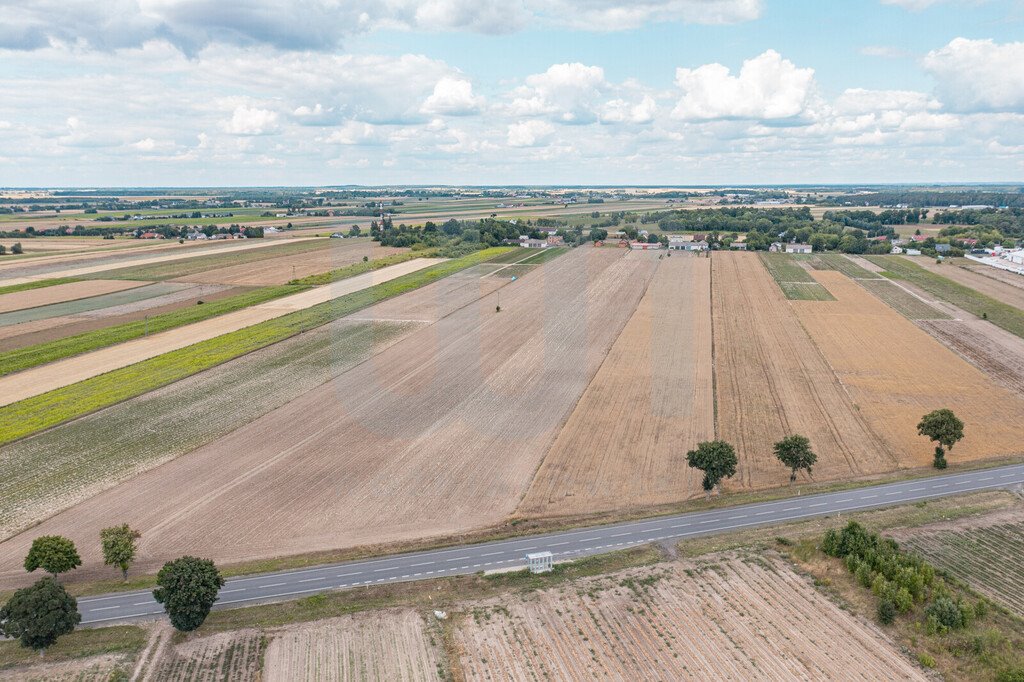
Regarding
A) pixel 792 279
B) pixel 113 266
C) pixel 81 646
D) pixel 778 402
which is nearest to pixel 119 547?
pixel 81 646

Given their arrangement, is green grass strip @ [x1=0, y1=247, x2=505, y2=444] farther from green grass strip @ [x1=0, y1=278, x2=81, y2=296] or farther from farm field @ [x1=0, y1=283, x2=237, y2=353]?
green grass strip @ [x1=0, y1=278, x2=81, y2=296]

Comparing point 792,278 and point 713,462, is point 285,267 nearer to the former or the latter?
point 792,278

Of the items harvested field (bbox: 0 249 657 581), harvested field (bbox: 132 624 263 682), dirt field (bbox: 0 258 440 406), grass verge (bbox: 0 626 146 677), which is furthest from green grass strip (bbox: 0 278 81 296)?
harvested field (bbox: 132 624 263 682)

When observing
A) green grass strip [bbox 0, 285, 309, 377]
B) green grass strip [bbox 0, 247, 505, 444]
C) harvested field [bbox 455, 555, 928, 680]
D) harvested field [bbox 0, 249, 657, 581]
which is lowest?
harvested field [bbox 455, 555, 928, 680]

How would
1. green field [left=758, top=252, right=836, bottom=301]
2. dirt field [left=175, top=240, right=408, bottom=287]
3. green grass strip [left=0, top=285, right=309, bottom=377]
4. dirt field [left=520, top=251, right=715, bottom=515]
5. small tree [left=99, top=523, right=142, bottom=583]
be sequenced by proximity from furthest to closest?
1. dirt field [left=175, top=240, right=408, bottom=287]
2. green field [left=758, top=252, right=836, bottom=301]
3. green grass strip [left=0, top=285, right=309, bottom=377]
4. dirt field [left=520, top=251, right=715, bottom=515]
5. small tree [left=99, top=523, right=142, bottom=583]

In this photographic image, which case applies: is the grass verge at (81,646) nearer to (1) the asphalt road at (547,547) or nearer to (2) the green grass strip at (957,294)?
(1) the asphalt road at (547,547)

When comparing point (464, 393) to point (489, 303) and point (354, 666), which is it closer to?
point (354, 666)

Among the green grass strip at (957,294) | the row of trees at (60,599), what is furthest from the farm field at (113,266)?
the green grass strip at (957,294)
